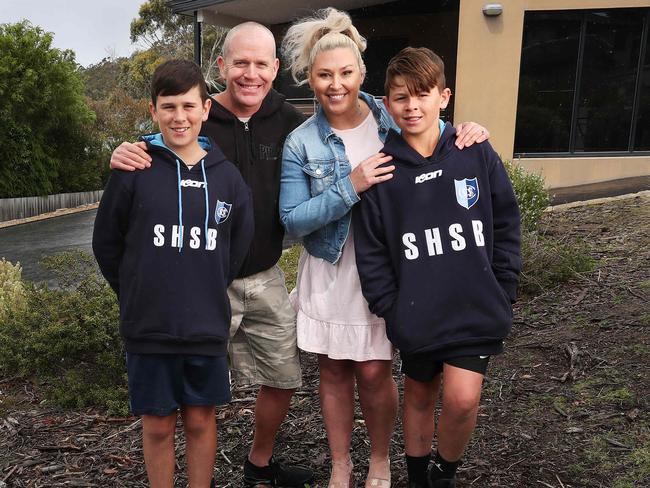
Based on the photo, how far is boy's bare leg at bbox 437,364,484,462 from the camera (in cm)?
262

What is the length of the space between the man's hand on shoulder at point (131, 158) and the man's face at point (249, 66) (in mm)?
527

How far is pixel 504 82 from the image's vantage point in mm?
12031

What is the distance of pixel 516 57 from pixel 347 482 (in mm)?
10381

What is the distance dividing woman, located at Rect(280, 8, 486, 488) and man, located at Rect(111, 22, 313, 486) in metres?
0.10

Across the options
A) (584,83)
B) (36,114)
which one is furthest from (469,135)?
(36,114)

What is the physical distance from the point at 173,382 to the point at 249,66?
4.37 ft

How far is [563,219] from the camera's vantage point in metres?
8.10

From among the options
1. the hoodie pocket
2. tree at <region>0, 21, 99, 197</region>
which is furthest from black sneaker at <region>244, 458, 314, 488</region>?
tree at <region>0, 21, 99, 197</region>

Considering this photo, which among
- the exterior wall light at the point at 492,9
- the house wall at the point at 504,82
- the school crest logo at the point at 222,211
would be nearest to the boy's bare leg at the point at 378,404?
the school crest logo at the point at 222,211

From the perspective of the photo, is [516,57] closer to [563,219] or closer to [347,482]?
[563,219]

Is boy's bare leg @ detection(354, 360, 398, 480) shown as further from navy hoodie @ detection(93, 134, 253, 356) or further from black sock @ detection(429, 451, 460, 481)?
navy hoodie @ detection(93, 134, 253, 356)

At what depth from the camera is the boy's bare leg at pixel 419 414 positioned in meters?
2.83

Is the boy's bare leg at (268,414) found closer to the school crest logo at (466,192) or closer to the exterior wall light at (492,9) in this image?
the school crest logo at (466,192)

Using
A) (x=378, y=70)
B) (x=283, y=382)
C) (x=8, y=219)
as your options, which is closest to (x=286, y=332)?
(x=283, y=382)
